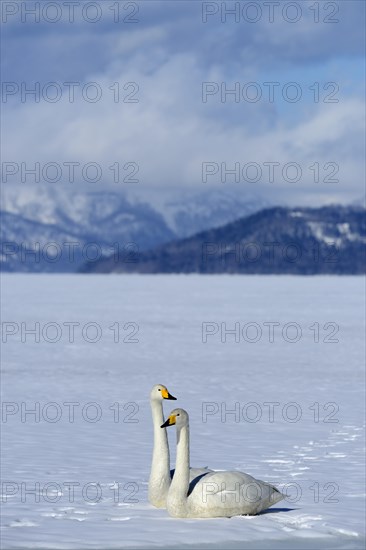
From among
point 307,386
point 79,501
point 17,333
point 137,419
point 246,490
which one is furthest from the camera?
point 17,333

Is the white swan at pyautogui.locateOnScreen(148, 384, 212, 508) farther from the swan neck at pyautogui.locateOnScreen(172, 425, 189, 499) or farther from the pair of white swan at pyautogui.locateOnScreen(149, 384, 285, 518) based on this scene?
the swan neck at pyautogui.locateOnScreen(172, 425, 189, 499)

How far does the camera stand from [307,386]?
33.1 metres

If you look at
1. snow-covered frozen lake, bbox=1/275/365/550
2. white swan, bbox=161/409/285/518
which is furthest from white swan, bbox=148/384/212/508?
white swan, bbox=161/409/285/518

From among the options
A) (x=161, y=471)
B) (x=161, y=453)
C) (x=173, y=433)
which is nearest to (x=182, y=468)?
(x=161, y=453)

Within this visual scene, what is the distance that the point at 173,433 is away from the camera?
79.0ft

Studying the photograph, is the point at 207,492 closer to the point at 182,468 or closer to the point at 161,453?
the point at 182,468

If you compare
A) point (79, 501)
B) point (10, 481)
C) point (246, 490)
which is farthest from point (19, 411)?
point (246, 490)

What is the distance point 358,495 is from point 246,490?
8.86 feet

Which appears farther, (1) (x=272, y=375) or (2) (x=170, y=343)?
(2) (x=170, y=343)

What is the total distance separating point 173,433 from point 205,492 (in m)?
9.21

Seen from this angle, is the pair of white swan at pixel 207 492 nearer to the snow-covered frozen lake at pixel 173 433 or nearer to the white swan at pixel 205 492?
the white swan at pixel 205 492

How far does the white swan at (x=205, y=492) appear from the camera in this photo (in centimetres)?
1488

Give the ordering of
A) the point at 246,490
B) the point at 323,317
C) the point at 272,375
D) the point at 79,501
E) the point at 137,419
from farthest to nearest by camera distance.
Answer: the point at 323,317 < the point at 272,375 < the point at 137,419 < the point at 79,501 < the point at 246,490

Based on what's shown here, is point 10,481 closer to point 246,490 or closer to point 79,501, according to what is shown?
point 79,501
